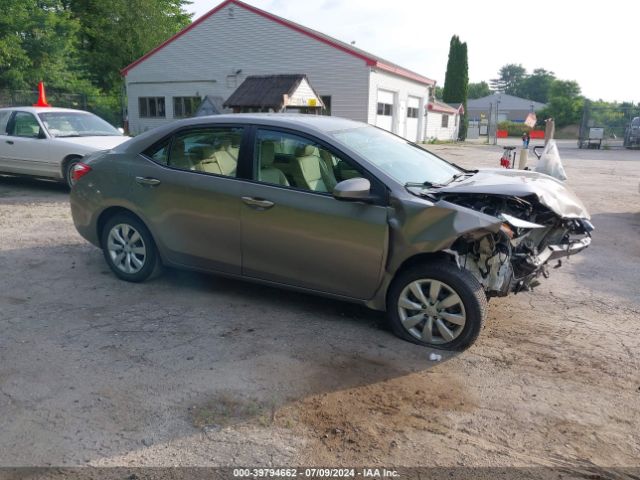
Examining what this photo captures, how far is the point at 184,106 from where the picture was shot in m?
29.0

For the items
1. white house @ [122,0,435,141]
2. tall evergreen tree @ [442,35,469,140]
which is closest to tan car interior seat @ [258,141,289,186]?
white house @ [122,0,435,141]

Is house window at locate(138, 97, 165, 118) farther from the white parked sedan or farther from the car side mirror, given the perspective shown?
the car side mirror

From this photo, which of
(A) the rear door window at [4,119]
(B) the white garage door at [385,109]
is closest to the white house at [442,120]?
(B) the white garage door at [385,109]

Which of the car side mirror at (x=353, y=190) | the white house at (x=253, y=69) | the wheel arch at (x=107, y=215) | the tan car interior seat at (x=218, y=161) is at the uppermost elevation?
the white house at (x=253, y=69)

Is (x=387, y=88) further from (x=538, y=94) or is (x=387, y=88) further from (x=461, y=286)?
(x=538, y=94)

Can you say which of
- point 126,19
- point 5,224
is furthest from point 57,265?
point 126,19

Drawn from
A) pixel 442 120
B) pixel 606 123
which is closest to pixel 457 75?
pixel 442 120

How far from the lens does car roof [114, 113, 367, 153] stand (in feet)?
14.6

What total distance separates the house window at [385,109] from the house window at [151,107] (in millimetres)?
12110

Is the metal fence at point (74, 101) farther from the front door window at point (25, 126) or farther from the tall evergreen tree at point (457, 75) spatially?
the tall evergreen tree at point (457, 75)

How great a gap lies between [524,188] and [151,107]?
95.9 feet

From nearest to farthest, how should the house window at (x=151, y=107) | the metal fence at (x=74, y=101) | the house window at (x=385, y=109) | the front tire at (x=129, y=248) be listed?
the front tire at (x=129, y=248) → the metal fence at (x=74, y=101) → the house window at (x=385, y=109) → the house window at (x=151, y=107)

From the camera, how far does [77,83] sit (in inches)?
1187

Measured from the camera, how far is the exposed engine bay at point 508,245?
13.0ft
